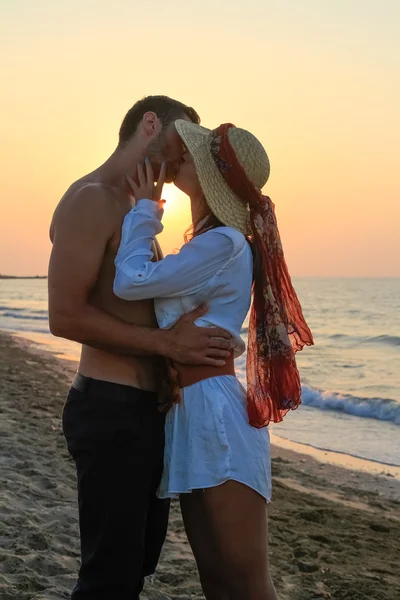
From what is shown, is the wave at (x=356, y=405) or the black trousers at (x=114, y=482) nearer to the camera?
the black trousers at (x=114, y=482)

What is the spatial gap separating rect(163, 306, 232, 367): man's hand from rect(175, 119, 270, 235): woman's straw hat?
0.33 m

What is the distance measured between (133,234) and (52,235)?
0.37m

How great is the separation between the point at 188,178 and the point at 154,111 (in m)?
0.36

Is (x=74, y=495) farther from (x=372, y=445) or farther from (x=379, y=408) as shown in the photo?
(x=379, y=408)

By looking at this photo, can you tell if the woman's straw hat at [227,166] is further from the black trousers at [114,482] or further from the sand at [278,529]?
the sand at [278,529]

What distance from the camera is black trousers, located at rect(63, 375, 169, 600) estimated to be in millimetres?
2535

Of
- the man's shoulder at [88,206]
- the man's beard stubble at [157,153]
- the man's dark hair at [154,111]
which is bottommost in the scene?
the man's shoulder at [88,206]

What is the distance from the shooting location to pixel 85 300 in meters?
2.55

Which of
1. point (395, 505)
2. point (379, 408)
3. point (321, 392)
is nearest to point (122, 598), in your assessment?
point (395, 505)

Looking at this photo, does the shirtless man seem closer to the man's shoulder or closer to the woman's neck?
the man's shoulder

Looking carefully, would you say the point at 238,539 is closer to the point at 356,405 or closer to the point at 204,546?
the point at 204,546

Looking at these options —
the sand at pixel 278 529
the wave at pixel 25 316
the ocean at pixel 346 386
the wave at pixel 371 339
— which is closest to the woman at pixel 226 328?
the sand at pixel 278 529

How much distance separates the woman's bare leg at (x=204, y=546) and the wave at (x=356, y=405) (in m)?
8.66

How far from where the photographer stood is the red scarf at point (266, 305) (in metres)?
2.52
